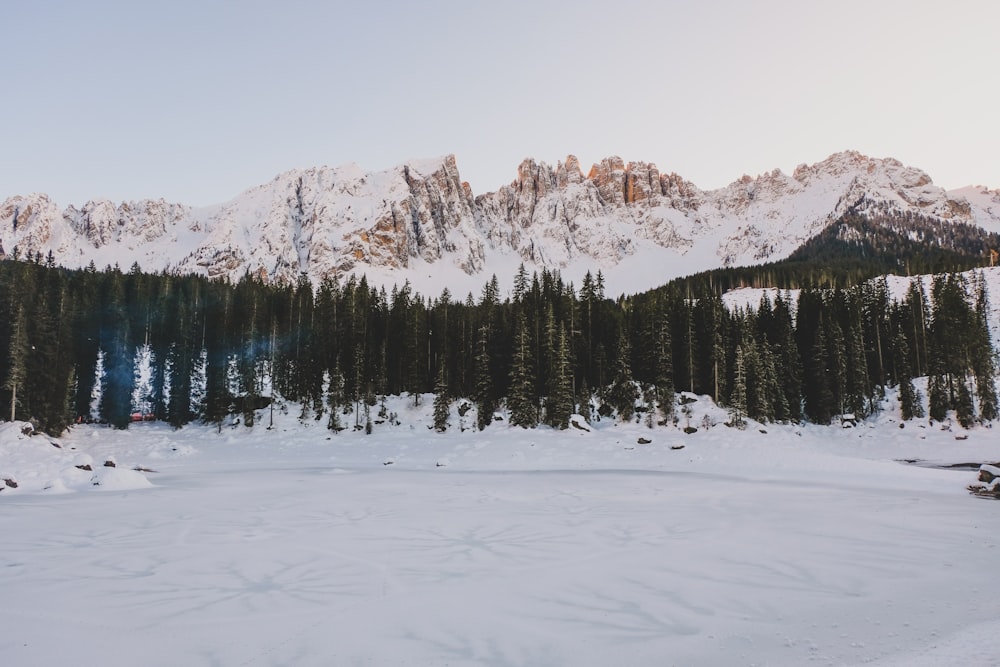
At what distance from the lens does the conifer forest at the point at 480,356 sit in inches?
1759

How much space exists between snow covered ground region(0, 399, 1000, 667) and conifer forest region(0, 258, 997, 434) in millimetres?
24819

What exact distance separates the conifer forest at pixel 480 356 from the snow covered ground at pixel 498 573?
24819 millimetres

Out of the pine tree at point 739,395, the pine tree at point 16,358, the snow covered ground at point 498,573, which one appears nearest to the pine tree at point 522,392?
the pine tree at point 739,395

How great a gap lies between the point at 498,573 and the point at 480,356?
42.0 meters

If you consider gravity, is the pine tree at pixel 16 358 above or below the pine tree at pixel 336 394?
above

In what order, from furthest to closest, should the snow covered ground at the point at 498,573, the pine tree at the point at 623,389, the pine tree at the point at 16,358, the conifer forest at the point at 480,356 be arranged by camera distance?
the pine tree at the point at 623,389 → the conifer forest at the point at 480,356 → the pine tree at the point at 16,358 → the snow covered ground at the point at 498,573

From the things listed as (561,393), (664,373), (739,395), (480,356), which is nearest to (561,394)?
(561,393)

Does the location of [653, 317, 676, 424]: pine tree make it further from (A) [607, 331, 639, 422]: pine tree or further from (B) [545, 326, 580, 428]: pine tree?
(B) [545, 326, 580, 428]: pine tree

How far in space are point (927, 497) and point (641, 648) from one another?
18471mm

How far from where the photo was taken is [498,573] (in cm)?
900

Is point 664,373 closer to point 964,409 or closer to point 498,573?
point 964,409

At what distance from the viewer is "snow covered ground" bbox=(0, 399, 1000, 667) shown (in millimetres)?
6027

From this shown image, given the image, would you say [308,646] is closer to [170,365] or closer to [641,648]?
[641,648]

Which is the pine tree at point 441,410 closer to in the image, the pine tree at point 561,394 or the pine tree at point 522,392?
the pine tree at point 522,392
